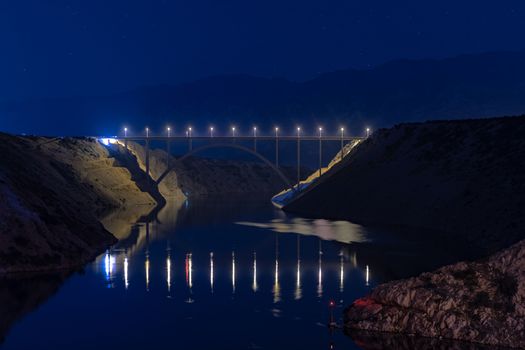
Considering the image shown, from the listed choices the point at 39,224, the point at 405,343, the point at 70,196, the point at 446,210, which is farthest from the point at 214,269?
the point at 70,196

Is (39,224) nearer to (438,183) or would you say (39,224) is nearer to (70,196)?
(70,196)

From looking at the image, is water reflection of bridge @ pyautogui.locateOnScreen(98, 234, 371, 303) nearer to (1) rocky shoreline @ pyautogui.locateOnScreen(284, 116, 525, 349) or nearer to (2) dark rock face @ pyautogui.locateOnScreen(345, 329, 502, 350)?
(2) dark rock face @ pyautogui.locateOnScreen(345, 329, 502, 350)

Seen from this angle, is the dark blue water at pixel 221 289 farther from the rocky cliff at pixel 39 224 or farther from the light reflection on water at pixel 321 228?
the rocky cliff at pixel 39 224

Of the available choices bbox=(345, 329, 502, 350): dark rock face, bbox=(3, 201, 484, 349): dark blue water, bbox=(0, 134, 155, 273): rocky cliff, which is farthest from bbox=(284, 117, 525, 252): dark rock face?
bbox=(0, 134, 155, 273): rocky cliff

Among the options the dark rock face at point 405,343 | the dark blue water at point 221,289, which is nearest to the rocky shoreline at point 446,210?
the dark rock face at point 405,343

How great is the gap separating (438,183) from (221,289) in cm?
4757

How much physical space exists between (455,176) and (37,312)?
59.5 meters

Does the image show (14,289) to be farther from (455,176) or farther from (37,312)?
(455,176)

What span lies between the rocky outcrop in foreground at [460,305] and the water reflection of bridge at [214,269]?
343 inches

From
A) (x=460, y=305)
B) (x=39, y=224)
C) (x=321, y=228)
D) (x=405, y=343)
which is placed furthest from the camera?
(x=321, y=228)

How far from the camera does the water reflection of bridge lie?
4653cm

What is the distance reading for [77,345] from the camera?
3278 cm

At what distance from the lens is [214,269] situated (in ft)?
176

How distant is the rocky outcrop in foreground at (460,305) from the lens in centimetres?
3216
